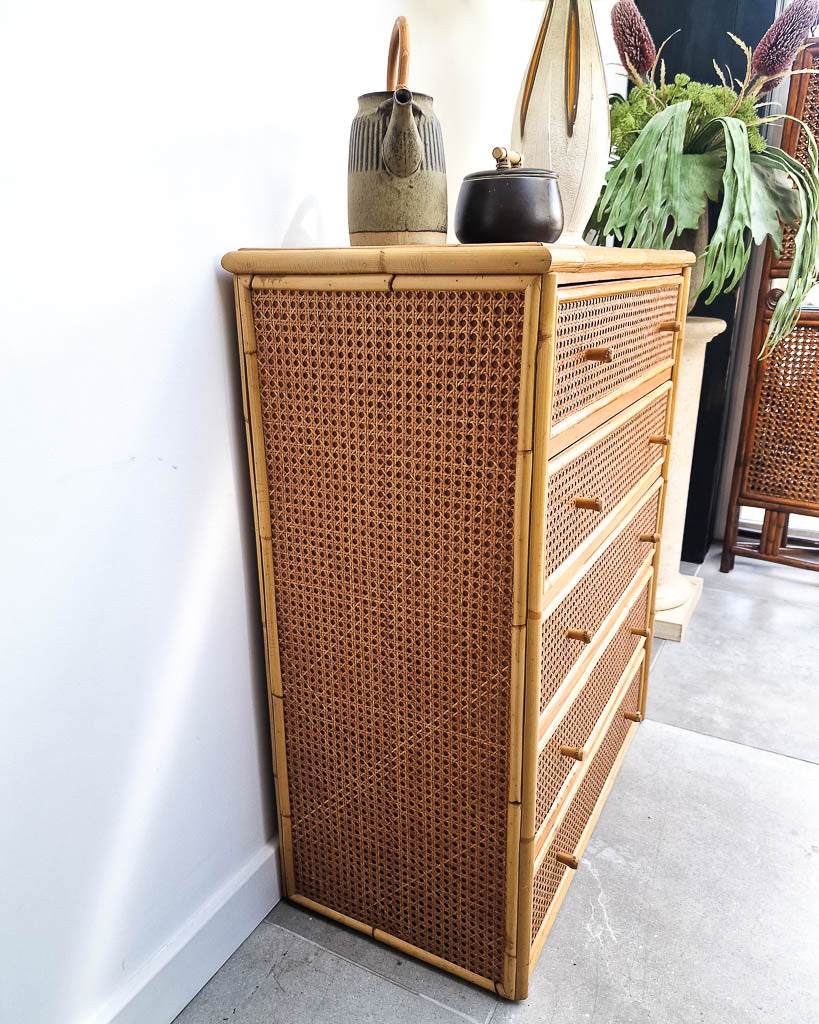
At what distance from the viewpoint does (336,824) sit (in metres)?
1.13

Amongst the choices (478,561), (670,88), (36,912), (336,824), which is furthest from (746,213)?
(36,912)

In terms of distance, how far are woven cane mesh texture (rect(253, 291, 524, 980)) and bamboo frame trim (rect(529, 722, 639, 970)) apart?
86mm

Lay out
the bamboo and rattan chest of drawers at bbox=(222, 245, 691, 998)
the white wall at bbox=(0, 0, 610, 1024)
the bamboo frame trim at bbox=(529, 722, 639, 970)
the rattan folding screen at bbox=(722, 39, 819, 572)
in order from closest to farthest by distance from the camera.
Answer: the white wall at bbox=(0, 0, 610, 1024), the bamboo and rattan chest of drawers at bbox=(222, 245, 691, 998), the bamboo frame trim at bbox=(529, 722, 639, 970), the rattan folding screen at bbox=(722, 39, 819, 572)

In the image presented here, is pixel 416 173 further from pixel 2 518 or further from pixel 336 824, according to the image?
pixel 336 824

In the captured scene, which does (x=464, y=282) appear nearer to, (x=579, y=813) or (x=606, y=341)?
(x=606, y=341)

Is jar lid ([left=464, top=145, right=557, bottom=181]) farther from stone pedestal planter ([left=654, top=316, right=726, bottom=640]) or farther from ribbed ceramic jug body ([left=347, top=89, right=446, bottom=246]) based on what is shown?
stone pedestal planter ([left=654, top=316, right=726, bottom=640])

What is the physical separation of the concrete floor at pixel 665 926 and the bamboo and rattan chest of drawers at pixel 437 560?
47mm

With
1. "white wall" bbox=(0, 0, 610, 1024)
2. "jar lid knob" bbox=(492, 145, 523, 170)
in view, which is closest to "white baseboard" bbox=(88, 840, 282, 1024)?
"white wall" bbox=(0, 0, 610, 1024)

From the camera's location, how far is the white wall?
748mm

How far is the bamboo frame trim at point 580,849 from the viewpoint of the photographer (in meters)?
1.10

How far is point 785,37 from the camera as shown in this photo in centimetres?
155

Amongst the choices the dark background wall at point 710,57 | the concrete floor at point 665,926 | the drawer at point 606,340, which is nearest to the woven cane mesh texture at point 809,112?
the dark background wall at point 710,57

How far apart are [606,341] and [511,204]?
0.78ft

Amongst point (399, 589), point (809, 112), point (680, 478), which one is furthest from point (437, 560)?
point (809, 112)
